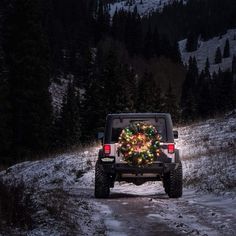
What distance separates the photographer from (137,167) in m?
14.2

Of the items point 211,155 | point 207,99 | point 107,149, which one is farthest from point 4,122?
point 207,99

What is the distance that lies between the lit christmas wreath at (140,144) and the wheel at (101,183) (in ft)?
2.30

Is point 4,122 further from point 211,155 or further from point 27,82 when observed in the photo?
point 211,155

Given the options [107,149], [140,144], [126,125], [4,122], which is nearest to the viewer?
[140,144]

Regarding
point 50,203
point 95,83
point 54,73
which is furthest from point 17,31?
point 54,73

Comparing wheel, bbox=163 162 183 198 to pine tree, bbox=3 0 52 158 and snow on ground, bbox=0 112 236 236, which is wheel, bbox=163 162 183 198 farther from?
pine tree, bbox=3 0 52 158

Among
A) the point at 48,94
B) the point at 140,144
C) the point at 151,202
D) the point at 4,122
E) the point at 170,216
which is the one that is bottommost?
the point at 170,216

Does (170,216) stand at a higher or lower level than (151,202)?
lower

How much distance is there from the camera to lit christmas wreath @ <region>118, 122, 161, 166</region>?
14.1 metres

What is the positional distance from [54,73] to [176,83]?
29.8 meters

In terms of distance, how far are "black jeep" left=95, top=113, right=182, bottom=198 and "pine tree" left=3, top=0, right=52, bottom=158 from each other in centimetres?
3104

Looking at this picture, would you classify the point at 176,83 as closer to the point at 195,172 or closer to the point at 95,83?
the point at 95,83

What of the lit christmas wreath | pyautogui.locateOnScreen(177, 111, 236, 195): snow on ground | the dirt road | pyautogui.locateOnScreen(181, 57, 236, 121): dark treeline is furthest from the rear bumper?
pyautogui.locateOnScreen(181, 57, 236, 121): dark treeline

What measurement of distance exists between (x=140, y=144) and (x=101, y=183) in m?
1.41
